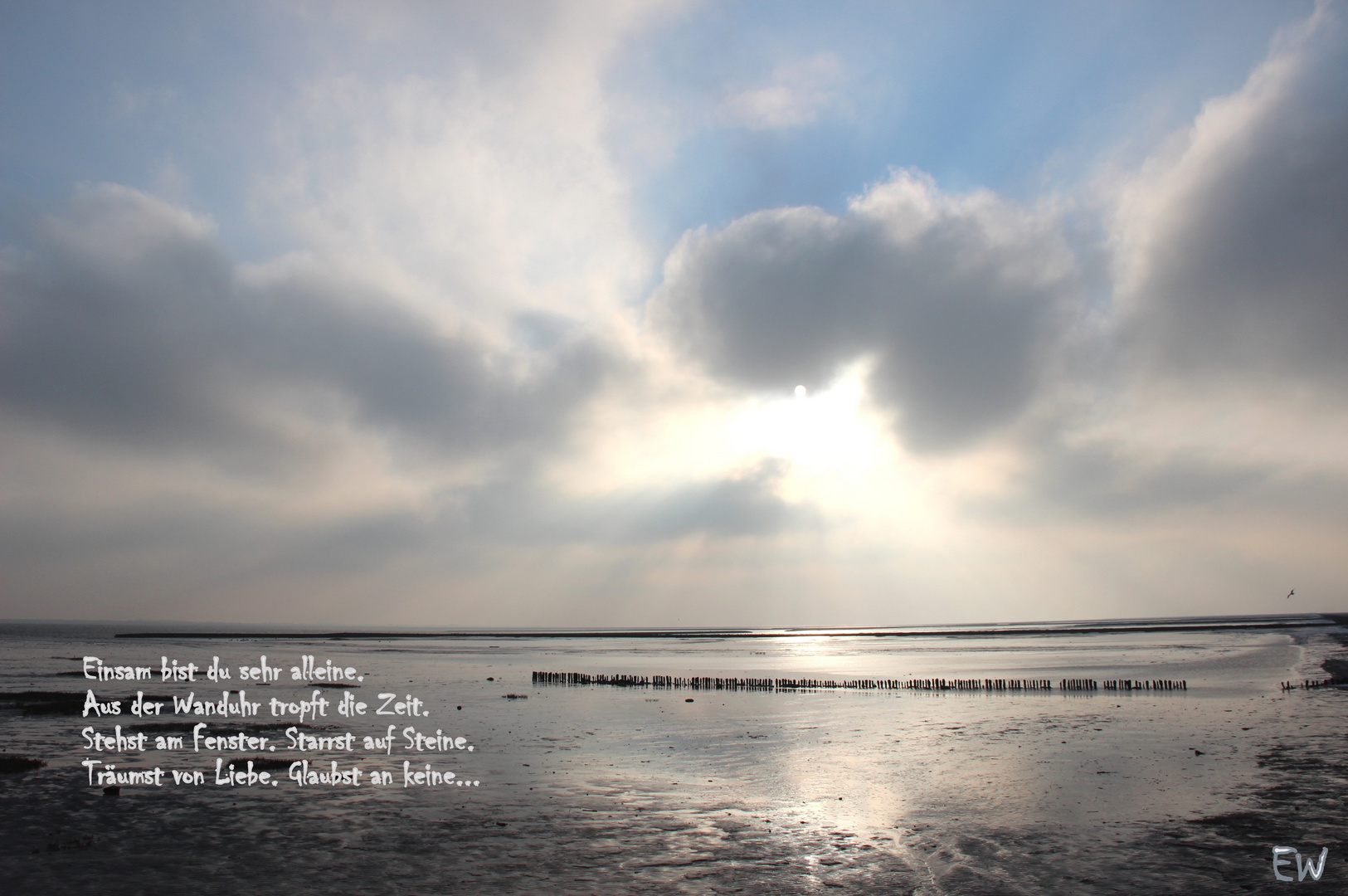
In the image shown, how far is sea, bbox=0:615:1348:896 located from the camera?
16.9 meters

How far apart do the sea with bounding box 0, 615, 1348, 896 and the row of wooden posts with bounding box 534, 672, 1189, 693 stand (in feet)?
9.59

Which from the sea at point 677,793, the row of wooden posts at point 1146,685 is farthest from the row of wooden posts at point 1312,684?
the row of wooden posts at point 1146,685

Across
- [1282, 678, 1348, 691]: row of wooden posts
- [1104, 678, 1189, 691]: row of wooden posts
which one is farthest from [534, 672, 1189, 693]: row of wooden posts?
[1282, 678, 1348, 691]: row of wooden posts

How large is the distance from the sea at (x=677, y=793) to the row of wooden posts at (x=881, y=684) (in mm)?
2922

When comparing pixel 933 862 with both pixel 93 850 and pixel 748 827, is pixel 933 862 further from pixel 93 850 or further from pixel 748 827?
pixel 93 850

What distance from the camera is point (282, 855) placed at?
18391 millimetres

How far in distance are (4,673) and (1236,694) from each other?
105072 mm

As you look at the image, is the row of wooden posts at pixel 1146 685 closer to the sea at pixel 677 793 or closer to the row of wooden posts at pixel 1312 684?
the sea at pixel 677 793

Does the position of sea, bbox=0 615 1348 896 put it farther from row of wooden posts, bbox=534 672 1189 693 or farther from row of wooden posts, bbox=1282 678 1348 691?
row of wooden posts, bbox=534 672 1189 693

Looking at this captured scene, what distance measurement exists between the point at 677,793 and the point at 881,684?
4380 centimetres

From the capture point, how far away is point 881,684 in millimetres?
63906

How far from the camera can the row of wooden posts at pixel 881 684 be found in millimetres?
58344

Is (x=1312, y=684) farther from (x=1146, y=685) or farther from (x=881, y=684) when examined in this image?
(x=881, y=684)

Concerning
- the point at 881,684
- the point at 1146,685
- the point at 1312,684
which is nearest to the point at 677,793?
the point at 881,684
